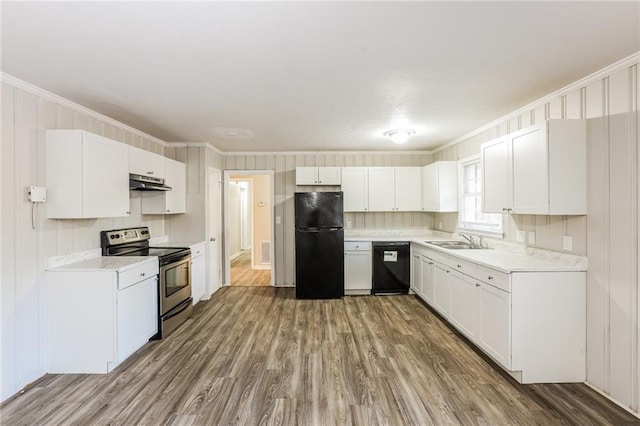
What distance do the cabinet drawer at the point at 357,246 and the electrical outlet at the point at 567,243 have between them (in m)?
2.58

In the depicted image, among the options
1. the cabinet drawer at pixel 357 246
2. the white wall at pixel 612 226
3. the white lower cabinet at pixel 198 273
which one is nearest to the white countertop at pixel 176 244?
the white lower cabinet at pixel 198 273

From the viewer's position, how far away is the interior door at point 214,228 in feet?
15.6

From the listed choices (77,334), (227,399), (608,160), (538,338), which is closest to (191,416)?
(227,399)

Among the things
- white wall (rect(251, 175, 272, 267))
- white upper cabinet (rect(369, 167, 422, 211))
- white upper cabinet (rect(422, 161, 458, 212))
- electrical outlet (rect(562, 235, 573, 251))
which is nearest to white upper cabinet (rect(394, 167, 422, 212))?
white upper cabinet (rect(369, 167, 422, 211))

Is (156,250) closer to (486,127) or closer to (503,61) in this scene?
(503,61)

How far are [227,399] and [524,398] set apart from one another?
2.26 m

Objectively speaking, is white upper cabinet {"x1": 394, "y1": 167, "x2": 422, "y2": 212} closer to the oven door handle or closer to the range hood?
the oven door handle

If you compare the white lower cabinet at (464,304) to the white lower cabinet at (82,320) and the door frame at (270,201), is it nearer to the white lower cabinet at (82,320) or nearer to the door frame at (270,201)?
the door frame at (270,201)

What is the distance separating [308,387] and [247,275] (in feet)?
13.6

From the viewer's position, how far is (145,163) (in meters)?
3.56

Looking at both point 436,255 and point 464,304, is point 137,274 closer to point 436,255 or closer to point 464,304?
point 464,304

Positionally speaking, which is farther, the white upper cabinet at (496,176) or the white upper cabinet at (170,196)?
the white upper cabinet at (170,196)

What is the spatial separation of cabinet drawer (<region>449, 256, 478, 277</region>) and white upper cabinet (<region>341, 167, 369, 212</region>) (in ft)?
6.27

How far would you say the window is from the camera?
13.0 feet
